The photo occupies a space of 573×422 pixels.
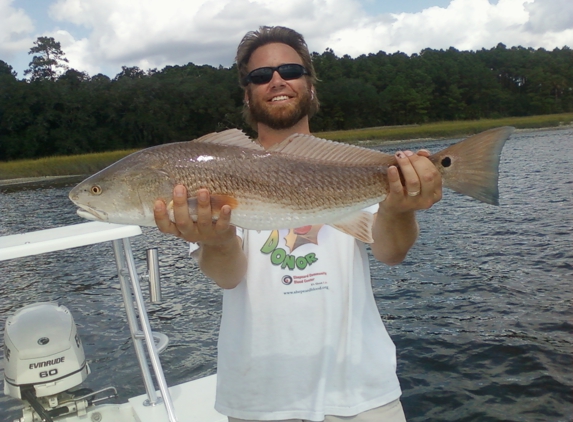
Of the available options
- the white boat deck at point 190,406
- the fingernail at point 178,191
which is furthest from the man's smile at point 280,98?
the white boat deck at point 190,406

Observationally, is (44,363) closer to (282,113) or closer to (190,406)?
(190,406)

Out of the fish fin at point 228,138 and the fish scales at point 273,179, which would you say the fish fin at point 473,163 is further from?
the fish fin at point 228,138

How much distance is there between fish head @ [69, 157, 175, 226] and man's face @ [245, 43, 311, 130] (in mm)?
859

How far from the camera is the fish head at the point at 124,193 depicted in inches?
99.8

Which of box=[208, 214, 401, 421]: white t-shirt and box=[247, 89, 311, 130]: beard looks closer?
box=[208, 214, 401, 421]: white t-shirt

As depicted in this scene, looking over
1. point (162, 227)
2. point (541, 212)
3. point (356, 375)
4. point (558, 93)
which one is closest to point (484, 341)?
point (356, 375)

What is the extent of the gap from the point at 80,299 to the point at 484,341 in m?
8.57

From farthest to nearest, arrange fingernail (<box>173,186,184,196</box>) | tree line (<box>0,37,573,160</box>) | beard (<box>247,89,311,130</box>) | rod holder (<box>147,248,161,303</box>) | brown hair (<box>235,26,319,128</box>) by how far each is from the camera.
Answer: tree line (<box>0,37,573,160</box>), rod holder (<box>147,248,161,303</box>), brown hair (<box>235,26,319,128</box>), beard (<box>247,89,311,130</box>), fingernail (<box>173,186,184,196</box>)

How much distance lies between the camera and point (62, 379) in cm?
406

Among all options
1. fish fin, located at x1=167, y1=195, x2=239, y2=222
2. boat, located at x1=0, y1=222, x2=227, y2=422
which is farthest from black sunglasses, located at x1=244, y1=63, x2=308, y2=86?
boat, located at x1=0, y1=222, x2=227, y2=422

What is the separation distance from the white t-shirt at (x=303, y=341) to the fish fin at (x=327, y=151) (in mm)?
435

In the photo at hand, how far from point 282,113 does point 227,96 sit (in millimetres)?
75885

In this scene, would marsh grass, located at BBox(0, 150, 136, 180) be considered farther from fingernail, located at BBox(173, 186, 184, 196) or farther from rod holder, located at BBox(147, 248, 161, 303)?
fingernail, located at BBox(173, 186, 184, 196)

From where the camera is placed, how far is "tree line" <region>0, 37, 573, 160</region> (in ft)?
217
